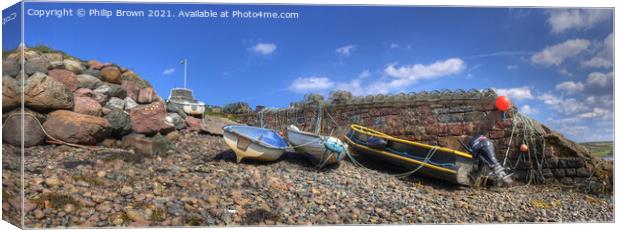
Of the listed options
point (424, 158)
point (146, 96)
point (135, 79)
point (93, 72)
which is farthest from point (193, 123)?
point (424, 158)

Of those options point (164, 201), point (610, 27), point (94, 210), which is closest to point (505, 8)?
point (610, 27)

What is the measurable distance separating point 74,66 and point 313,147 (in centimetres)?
377

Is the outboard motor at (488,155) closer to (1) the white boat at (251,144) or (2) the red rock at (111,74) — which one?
(1) the white boat at (251,144)

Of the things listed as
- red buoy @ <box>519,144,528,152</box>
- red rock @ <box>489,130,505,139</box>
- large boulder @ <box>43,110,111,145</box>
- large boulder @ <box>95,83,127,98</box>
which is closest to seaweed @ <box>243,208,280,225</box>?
large boulder @ <box>43,110,111,145</box>

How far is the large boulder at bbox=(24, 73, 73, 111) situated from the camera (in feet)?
20.0

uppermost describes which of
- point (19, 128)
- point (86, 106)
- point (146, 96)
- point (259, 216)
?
point (146, 96)

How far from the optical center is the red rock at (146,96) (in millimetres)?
7484

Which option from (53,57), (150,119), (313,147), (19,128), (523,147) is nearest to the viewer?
(19,128)

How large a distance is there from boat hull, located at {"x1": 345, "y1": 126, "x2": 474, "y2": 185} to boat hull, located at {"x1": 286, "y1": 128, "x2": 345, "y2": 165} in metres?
0.75

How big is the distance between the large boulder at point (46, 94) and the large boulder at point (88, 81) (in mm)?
259

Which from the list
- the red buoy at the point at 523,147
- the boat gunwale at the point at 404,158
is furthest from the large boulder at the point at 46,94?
the red buoy at the point at 523,147

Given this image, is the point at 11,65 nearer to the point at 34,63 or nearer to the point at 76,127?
the point at 34,63

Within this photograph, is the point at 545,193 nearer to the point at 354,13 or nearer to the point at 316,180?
the point at 316,180

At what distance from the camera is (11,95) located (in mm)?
5832
